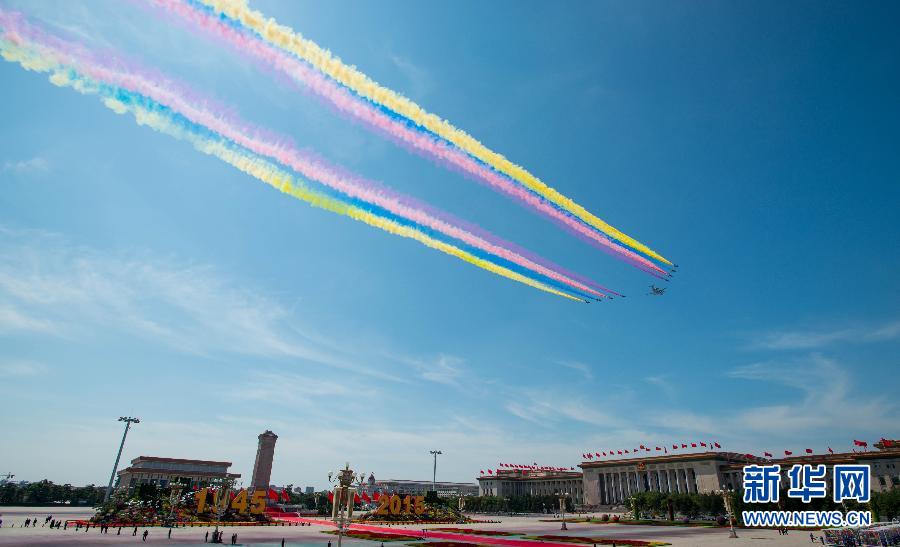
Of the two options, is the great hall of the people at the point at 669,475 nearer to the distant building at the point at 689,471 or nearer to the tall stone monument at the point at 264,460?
the distant building at the point at 689,471

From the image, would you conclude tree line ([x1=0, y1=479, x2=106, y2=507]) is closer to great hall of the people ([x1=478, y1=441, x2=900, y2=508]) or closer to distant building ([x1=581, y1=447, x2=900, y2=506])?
great hall of the people ([x1=478, y1=441, x2=900, y2=508])

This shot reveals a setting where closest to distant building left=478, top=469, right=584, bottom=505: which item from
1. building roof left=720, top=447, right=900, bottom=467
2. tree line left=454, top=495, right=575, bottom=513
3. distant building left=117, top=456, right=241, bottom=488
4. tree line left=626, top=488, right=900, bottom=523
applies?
tree line left=454, top=495, right=575, bottom=513

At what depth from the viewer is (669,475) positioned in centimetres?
12431

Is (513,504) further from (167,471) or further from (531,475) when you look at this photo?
(167,471)

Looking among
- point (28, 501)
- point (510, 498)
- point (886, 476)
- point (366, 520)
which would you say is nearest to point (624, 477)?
point (510, 498)

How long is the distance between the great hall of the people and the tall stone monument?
80.6 metres

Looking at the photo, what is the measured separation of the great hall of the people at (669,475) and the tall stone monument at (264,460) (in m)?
80.6

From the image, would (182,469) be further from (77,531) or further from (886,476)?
(886,476)

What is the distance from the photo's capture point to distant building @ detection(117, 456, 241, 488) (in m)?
125

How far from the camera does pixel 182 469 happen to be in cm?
13138

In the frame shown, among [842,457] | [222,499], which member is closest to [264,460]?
[222,499]

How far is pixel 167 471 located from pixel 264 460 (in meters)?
29.4

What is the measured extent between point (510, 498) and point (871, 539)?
118 meters

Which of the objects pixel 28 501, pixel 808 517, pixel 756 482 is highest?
pixel 756 482
